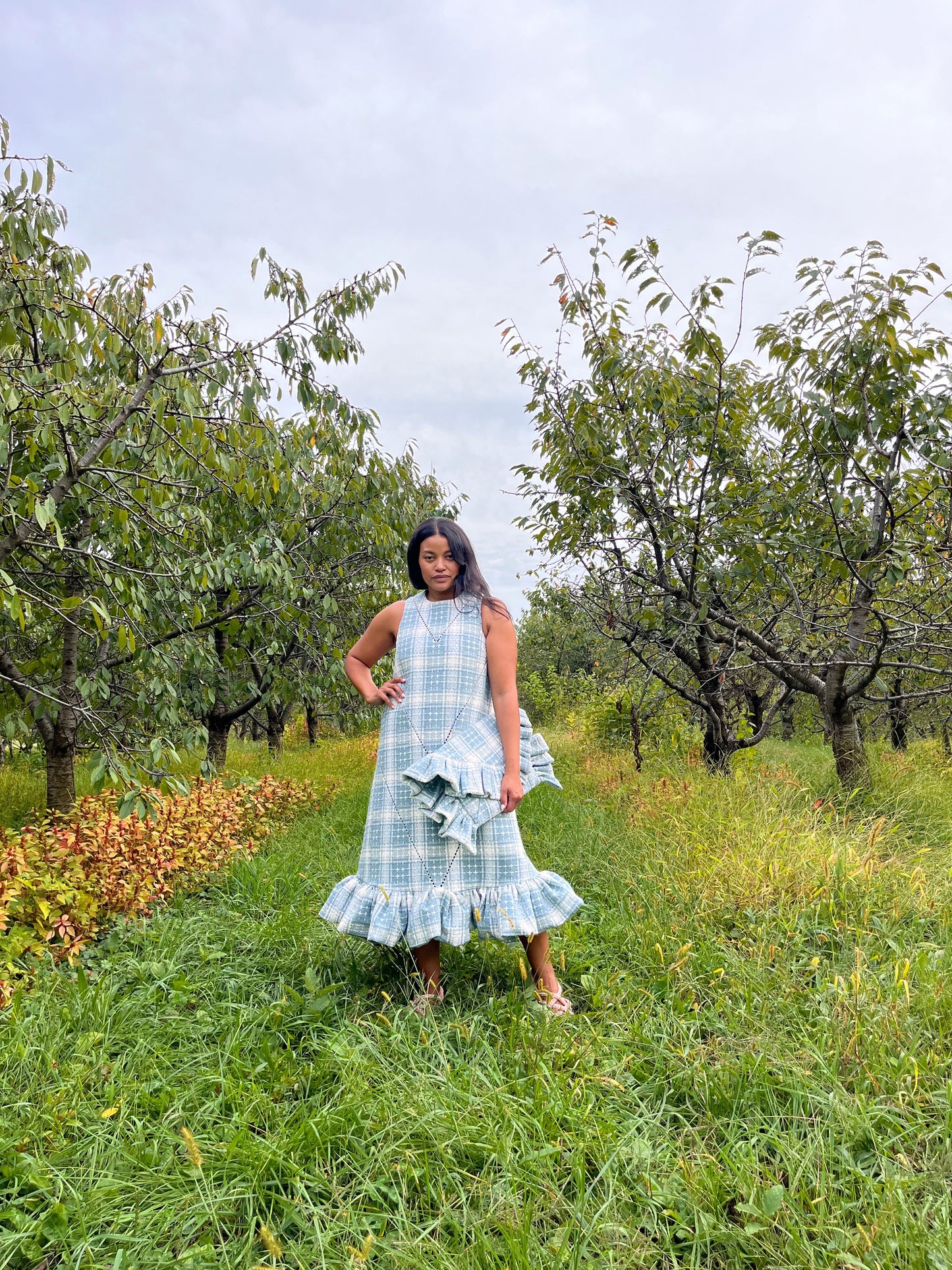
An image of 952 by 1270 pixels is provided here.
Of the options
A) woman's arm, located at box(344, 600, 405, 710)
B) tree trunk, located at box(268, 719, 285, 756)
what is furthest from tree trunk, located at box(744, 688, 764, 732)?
tree trunk, located at box(268, 719, 285, 756)

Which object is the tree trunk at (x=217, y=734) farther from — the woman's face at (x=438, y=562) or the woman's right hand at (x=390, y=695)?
the woman's face at (x=438, y=562)

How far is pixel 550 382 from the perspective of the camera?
16.9 feet

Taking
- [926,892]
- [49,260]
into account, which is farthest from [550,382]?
[926,892]

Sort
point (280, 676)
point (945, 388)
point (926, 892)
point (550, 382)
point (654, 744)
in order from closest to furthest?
point (926, 892) → point (945, 388) → point (550, 382) → point (280, 676) → point (654, 744)

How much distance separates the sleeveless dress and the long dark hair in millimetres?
42

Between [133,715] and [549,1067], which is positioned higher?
[133,715]

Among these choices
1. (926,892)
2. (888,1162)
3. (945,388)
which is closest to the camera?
(888,1162)

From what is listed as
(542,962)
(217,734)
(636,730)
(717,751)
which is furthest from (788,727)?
(542,962)

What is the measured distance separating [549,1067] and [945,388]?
3.93 metres

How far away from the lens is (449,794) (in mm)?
2430

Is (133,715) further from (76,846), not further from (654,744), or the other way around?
(654,744)

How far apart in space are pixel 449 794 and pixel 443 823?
102 millimetres

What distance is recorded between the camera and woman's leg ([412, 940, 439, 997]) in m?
2.51

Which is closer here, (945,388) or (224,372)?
(224,372)
